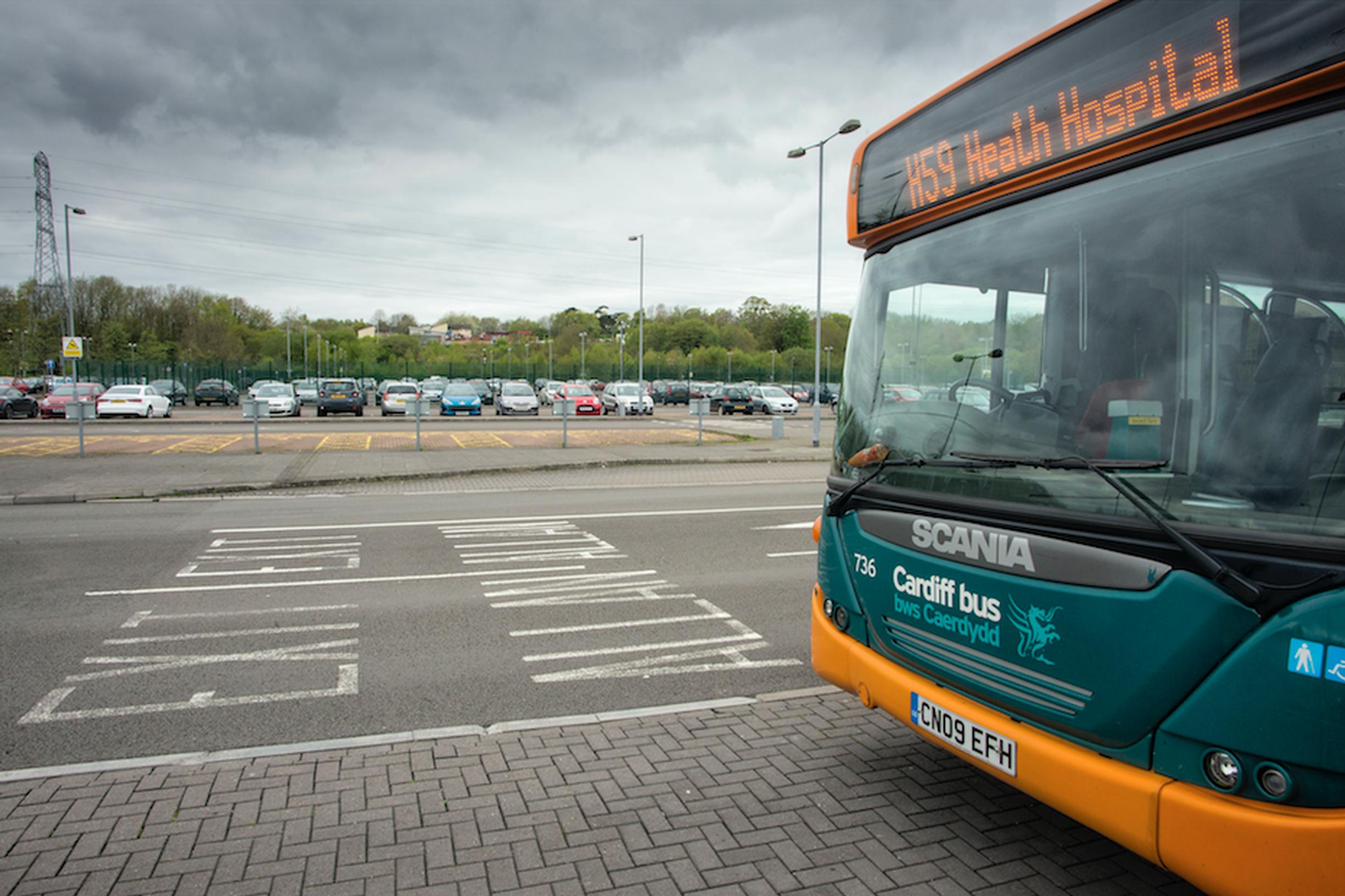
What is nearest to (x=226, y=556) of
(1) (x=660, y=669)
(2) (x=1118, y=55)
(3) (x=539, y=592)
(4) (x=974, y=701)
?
(3) (x=539, y=592)

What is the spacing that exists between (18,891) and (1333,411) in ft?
14.4

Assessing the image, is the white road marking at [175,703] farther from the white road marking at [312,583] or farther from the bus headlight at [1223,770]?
the bus headlight at [1223,770]

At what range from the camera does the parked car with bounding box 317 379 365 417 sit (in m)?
38.6

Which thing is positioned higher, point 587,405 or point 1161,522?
point 1161,522

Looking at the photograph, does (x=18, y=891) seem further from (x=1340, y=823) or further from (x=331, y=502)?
(x=331, y=502)

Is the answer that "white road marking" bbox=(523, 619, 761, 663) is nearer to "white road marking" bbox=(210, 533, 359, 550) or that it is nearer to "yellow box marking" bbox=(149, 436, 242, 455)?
"white road marking" bbox=(210, 533, 359, 550)

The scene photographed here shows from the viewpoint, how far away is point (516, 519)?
11.5m

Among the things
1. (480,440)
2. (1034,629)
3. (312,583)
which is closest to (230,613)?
(312,583)

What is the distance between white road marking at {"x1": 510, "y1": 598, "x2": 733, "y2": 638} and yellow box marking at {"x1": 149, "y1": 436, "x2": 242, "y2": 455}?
17035mm

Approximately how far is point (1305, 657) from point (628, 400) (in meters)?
41.1

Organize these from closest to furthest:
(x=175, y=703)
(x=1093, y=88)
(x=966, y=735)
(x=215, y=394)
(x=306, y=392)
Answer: (x=1093, y=88) < (x=966, y=735) < (x=175, y=703) < (x=215, y=394) < (x=306, y=392)

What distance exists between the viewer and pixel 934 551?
3.30m

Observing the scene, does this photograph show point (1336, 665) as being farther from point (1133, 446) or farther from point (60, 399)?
point (60, 399)

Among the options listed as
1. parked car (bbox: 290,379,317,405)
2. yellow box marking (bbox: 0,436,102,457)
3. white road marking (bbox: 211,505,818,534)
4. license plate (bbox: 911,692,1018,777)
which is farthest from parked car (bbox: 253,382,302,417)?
license plate (bbox: 911,692,1018,777)
